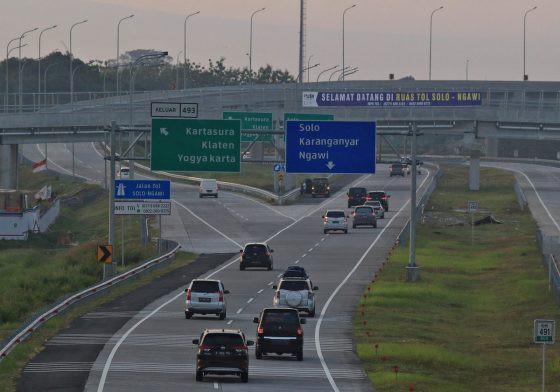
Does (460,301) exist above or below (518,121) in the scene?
below

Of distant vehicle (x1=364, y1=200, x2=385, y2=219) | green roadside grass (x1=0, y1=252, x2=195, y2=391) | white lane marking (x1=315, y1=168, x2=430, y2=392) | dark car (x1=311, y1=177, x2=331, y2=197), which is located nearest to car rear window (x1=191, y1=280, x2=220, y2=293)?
white lane marking (x1=315, y1=168, x2=430, y2=392)

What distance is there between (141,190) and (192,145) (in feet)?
40.0

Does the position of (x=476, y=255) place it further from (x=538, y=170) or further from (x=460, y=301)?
(x=538, y=170)

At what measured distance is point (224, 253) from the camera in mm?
85562

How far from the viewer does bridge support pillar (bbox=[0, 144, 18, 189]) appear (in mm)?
121613

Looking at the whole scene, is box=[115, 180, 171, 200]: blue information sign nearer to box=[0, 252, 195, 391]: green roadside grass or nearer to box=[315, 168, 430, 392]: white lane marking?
box=[0, 252, 195, 391]: green roadside grass

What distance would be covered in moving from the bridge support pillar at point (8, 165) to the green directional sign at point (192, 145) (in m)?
59.6

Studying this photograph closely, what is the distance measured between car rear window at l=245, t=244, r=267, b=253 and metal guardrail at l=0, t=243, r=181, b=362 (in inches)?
192

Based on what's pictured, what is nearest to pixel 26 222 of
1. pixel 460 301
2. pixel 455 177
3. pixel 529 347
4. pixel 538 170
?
pixel 460 301

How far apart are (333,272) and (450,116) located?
5036cm

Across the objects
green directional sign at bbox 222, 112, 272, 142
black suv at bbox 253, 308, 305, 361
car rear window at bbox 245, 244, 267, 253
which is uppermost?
green directional sign at bbox 222, 112, 272, 142

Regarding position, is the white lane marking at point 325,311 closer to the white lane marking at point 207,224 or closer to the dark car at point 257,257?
the dark car at point 257,257

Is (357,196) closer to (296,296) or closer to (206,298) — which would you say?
(296,296)

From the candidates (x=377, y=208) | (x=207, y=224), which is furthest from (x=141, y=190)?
(x=377, y=208)
